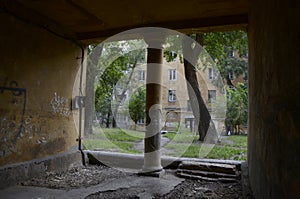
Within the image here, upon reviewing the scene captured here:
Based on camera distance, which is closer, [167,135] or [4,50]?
[4,50]

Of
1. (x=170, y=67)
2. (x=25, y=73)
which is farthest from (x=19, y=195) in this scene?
(x=170, y=67)

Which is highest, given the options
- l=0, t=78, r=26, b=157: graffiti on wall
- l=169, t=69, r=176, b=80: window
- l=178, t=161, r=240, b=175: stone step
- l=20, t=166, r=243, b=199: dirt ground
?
l=169, t=69, r=176, b=80: window

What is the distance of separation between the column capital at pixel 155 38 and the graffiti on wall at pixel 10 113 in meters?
2.70

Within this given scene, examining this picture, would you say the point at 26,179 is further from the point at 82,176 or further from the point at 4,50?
the point at 4,50

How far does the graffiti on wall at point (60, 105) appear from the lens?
572cm

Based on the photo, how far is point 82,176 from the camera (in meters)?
5.39

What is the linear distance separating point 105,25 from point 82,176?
3229 millimetres

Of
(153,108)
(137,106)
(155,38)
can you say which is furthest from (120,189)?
(137,106)

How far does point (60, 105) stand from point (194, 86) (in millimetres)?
5581

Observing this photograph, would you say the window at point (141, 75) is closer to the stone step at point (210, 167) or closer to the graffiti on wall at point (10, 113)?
the stone step at point (210, 167)

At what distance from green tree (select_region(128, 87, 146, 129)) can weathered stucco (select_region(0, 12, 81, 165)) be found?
1055 centimetres

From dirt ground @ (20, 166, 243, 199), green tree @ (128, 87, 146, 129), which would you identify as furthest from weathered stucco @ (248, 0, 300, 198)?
green tree @ (128, 87, 146, 129)

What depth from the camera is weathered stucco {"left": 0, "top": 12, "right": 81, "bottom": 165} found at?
4.55 meters

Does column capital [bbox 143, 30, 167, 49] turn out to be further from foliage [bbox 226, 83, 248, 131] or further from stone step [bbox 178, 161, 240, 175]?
foliage [bbox 226, 83, 248, 131]
